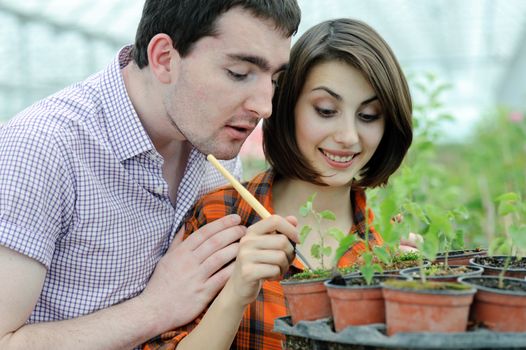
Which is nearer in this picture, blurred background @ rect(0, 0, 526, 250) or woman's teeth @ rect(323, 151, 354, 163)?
woman's teeth @ rect(323, 151, 354, 163)

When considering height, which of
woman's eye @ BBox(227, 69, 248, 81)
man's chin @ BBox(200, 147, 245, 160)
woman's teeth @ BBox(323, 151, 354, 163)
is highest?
woman's eye @ BBox(227, 69, 248, 81)

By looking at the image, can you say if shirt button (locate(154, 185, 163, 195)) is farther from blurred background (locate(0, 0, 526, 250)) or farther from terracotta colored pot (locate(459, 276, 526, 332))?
terracotta colored pot (locate(459, 276, 526, 332))

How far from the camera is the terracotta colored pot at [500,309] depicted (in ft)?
3.41

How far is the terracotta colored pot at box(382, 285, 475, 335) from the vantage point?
102cm

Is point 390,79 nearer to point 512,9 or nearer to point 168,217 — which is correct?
point 168,217

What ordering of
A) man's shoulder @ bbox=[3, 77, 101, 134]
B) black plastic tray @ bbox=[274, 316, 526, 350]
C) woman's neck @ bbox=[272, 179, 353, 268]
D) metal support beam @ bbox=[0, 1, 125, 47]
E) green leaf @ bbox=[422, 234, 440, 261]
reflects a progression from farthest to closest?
metal support beam @ bbox=[0, 1, 125, 47] → woman's neck @ bbox=[272, 179, 353, 268] → man's shoulder @ bbox=[3, 77, 101, 134] → green leaf @ bbox=[422, 234, 440, 261] → black plastic tray @ bbox=[274, 316, 526, 350]

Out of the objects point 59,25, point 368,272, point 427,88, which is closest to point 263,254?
point 368,272

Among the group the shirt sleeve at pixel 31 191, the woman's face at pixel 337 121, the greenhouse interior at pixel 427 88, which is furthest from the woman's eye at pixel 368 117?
the shirt sleeve at pixel 31 191

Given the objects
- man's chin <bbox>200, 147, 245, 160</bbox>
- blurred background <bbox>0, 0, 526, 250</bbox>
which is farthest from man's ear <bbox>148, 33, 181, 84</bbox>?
blurred background <bbox>0, 0, 526, 250</bbox>

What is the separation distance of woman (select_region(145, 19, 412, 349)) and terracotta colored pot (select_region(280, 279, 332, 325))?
0.39 meters

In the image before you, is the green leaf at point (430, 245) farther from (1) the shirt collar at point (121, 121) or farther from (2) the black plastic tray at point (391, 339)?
(1) the shirt collar at point (121, 121)

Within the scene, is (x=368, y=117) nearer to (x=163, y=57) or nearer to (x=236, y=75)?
(x=236, y=75)

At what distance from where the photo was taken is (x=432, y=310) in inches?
40.3

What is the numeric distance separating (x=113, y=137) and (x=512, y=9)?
12.1 meters
